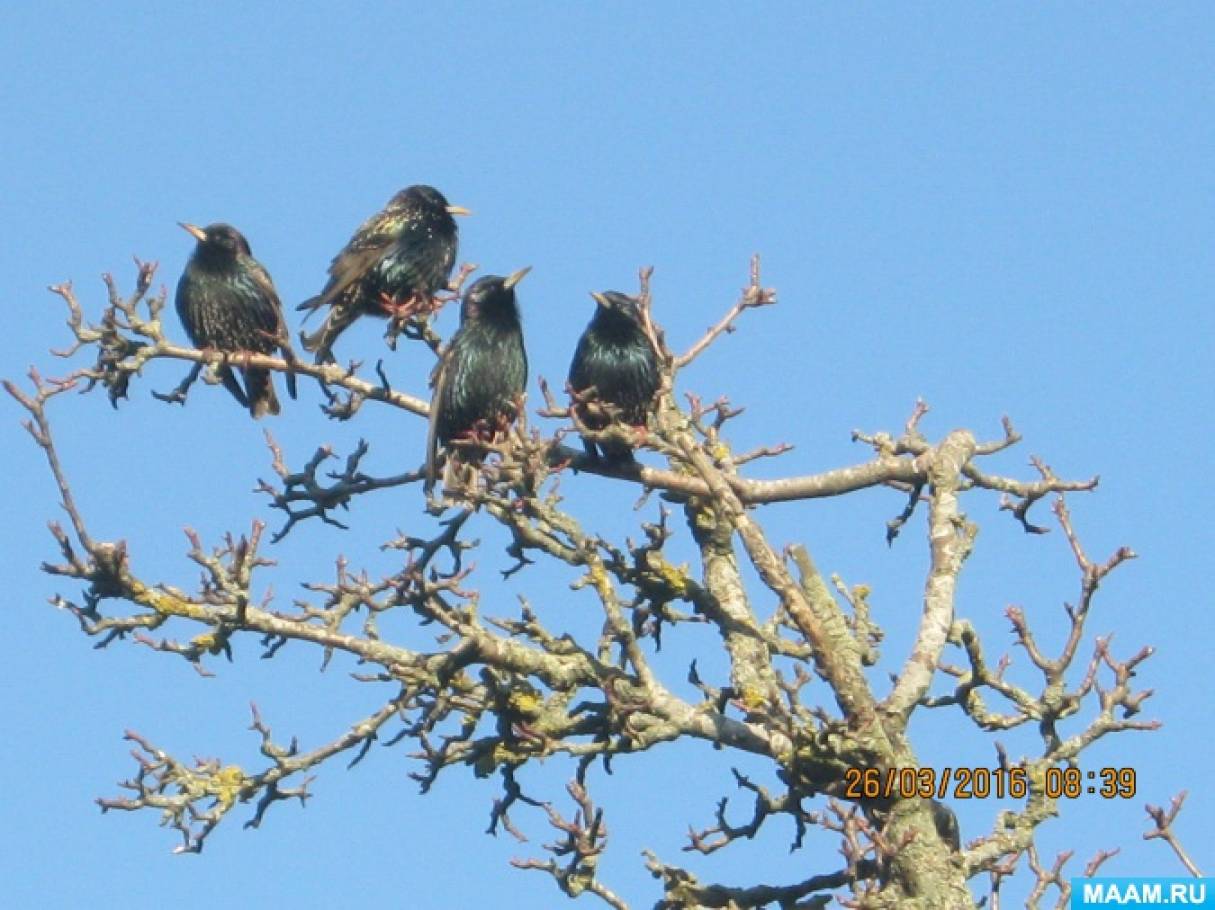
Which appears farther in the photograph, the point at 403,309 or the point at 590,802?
the point at 403,309

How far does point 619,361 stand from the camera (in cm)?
868

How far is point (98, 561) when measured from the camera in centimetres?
658

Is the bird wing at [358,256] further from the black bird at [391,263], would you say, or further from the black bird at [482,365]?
the black bird at [482,365]

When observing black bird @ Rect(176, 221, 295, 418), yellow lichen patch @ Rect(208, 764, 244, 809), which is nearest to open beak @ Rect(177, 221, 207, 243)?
black bird @ Rect(176, 221, 295, 418)

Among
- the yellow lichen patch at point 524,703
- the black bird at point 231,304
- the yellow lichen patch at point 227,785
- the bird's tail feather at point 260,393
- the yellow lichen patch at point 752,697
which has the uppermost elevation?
the black bird at point 231,304

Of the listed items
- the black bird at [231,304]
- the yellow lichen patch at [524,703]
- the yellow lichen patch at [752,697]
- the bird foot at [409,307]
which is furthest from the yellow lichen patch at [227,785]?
the black bird at [231,304]

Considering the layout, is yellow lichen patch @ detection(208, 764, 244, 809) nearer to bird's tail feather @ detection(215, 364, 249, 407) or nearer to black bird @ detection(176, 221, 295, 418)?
bird's tail feather @ detection(215, 364, 249, 407)

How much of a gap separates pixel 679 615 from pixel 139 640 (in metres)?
1.94

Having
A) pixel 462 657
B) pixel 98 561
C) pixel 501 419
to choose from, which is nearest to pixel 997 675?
pixel 462 657

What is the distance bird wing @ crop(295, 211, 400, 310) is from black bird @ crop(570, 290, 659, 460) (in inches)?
51.5

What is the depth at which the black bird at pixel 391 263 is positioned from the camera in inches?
373

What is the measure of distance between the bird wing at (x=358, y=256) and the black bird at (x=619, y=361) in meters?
1.31

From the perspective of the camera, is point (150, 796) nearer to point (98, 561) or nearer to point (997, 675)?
point (98, 561)

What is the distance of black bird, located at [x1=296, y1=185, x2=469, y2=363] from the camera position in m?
9.48
